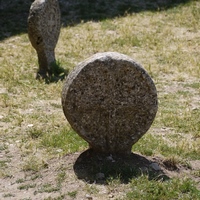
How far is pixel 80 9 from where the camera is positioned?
16.9 m

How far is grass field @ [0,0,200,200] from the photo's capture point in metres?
7.12

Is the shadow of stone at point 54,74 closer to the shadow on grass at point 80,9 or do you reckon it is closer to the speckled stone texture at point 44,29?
the speckled stone texture at point 44,29

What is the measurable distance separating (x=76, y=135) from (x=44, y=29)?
12.9ft

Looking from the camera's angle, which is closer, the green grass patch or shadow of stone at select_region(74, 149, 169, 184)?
the green grass patch

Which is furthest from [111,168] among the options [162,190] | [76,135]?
[76,135]

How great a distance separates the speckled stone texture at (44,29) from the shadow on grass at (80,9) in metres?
3.31

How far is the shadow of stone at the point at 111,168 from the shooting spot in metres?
7.20

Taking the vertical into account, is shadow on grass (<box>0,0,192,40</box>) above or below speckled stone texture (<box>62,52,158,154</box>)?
below


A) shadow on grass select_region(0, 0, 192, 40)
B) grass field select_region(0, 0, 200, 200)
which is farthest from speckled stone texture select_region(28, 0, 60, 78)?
shadow on grass select_region(0, 0, 192, 40)

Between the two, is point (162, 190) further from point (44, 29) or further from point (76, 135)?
point (44, 29)

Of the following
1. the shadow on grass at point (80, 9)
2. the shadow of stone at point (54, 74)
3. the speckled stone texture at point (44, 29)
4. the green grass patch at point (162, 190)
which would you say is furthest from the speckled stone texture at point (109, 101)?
the shadow on grass at point (80, 9)

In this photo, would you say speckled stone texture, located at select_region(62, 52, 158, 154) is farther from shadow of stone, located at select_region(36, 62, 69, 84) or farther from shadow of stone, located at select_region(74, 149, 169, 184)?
shadow of stone, located at select_region(36, 62, 69, 84)

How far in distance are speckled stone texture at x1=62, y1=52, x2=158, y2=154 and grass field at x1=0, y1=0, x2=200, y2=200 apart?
0.34 metres

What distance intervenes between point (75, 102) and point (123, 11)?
992cm
